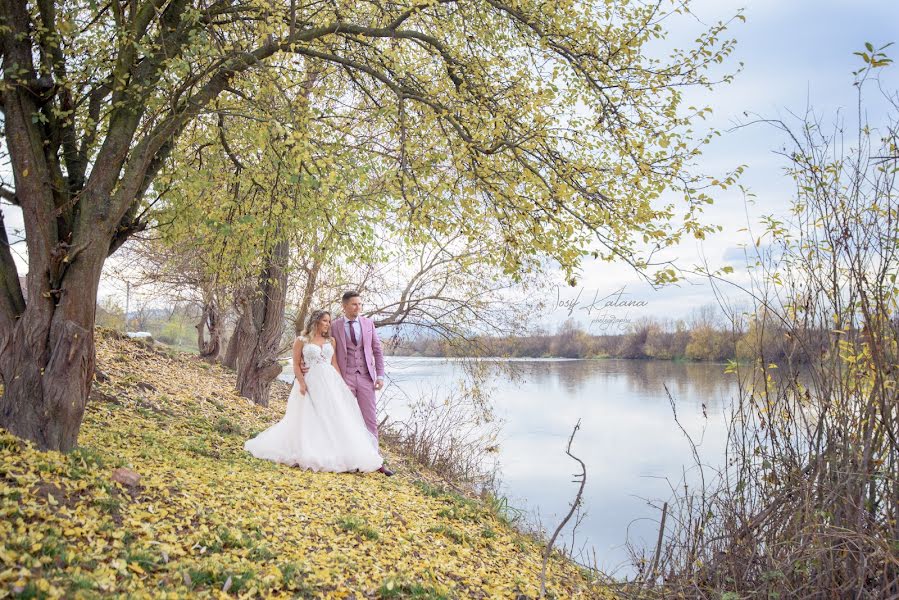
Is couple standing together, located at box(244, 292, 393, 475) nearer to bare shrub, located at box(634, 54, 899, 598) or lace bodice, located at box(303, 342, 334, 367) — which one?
lace bodice, located at box(303, 342, 334, 367)

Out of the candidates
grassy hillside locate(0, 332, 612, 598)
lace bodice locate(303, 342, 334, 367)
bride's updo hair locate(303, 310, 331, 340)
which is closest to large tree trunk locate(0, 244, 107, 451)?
grassy hillside locate(0, 332, 612, 598)

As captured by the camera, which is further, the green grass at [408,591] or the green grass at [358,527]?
the green grass at [358,527]

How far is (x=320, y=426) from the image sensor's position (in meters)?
8.14

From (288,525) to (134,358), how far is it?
930cm

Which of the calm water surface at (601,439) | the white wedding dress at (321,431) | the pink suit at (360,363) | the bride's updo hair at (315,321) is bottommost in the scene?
the calm water surface at (601,439)

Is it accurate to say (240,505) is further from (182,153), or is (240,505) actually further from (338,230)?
(182,153)

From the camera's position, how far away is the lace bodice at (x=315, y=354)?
838cm

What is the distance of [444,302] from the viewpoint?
42.0ft

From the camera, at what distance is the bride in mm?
8016

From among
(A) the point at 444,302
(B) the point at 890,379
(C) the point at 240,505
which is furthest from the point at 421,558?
(A) the point at 444,302

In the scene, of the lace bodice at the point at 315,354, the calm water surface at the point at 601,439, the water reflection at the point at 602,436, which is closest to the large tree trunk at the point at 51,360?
Answer: the lace bodice at the point at 315,354

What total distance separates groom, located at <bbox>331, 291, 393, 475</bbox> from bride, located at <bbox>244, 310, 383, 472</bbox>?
0.14m

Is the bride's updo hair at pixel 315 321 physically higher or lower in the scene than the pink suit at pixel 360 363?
higher

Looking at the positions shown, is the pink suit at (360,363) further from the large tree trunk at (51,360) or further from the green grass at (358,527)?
the large tree trunk at (51,360)
